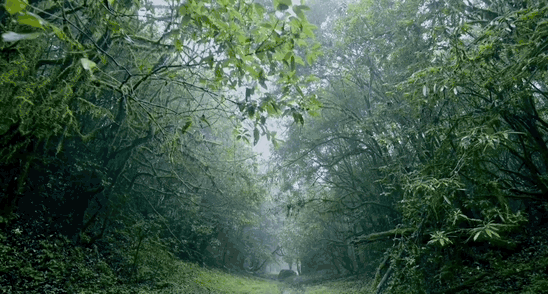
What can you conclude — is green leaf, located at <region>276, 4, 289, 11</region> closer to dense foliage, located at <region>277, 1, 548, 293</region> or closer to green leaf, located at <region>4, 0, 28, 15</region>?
green leaf, located at <region>4, 0, 28, 15</region>

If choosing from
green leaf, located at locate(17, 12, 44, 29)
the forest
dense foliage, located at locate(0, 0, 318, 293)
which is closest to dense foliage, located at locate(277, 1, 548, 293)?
the forest

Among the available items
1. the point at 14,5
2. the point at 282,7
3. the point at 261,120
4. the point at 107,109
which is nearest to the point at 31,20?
the point at 14,5

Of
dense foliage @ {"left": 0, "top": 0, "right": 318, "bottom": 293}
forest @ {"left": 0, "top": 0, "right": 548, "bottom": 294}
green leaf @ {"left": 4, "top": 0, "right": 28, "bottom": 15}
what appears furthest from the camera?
forest @ {"left": 0, "top": 0, "right": 548, "bottom": 294}

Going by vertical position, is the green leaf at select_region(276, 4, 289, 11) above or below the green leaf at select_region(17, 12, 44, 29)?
above

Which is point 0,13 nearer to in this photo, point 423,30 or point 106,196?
point 106,196

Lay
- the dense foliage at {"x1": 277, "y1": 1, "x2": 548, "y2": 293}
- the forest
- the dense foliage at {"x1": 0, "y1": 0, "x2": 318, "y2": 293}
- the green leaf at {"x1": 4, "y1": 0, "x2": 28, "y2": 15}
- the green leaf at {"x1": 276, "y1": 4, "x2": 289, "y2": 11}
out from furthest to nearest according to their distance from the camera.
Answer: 1. the dense foliage at {"x1": 277, "y1": 1, "x2": 548, "y2": 293}
2. the forest
3. the dense foliage at {"x1": 0, "y1": 0, "x2": 318, "y2": 293}
4. the green leaf at {"x1": 276, "y1": 4, "x2": 289, "y2": 11}
5. the green leaf at {"x1": 4, "y1": 0, "x2": 28, "y2": 15}

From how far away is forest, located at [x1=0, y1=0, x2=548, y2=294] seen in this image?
→ 2.70m

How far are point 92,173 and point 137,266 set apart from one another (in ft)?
9.61

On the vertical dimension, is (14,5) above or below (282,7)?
below

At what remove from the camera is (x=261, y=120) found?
2.65 meters

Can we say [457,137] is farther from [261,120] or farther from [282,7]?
[282,7]

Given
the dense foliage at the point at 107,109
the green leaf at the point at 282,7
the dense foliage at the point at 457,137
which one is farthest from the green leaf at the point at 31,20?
the dense foliage at the point at 457,137

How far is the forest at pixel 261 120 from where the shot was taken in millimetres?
2703

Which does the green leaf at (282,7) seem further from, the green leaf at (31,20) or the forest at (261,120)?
the green leaf at (31,20)
